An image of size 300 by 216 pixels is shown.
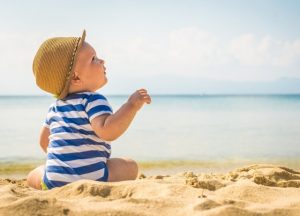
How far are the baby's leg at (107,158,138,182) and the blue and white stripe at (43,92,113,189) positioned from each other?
2.0 inches

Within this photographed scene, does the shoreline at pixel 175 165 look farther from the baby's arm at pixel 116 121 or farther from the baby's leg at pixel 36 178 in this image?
the baby's arm at pixel 116 121

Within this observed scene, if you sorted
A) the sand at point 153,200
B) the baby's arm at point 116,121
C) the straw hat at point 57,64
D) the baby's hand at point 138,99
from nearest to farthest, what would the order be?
the sand at point 153,200, the baby's arm at point 116,121, the baby's hand at point 138,99, the straw hat at point 57,64

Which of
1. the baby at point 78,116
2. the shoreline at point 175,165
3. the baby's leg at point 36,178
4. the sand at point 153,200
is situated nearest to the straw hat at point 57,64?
the baby at point 78,116

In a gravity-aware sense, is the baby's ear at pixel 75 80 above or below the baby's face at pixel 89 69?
below

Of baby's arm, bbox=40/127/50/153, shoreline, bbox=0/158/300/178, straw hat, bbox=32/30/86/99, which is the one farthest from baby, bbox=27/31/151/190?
shoreline, bbox=0/158/300/178

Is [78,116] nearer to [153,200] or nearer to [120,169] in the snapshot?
[120,169]

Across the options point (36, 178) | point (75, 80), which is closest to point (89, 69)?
point (75, 80)

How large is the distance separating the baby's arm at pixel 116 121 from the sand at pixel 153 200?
34 cm

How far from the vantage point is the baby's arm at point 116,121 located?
256 cm

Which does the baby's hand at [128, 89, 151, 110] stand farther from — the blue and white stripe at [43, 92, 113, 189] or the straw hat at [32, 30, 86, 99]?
the straw hat at [32, 30, 86, 99]

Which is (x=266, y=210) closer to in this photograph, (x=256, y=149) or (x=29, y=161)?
(x=29, y=161)

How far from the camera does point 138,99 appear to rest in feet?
8.79

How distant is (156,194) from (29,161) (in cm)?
459

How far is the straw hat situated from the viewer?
2.80 m
